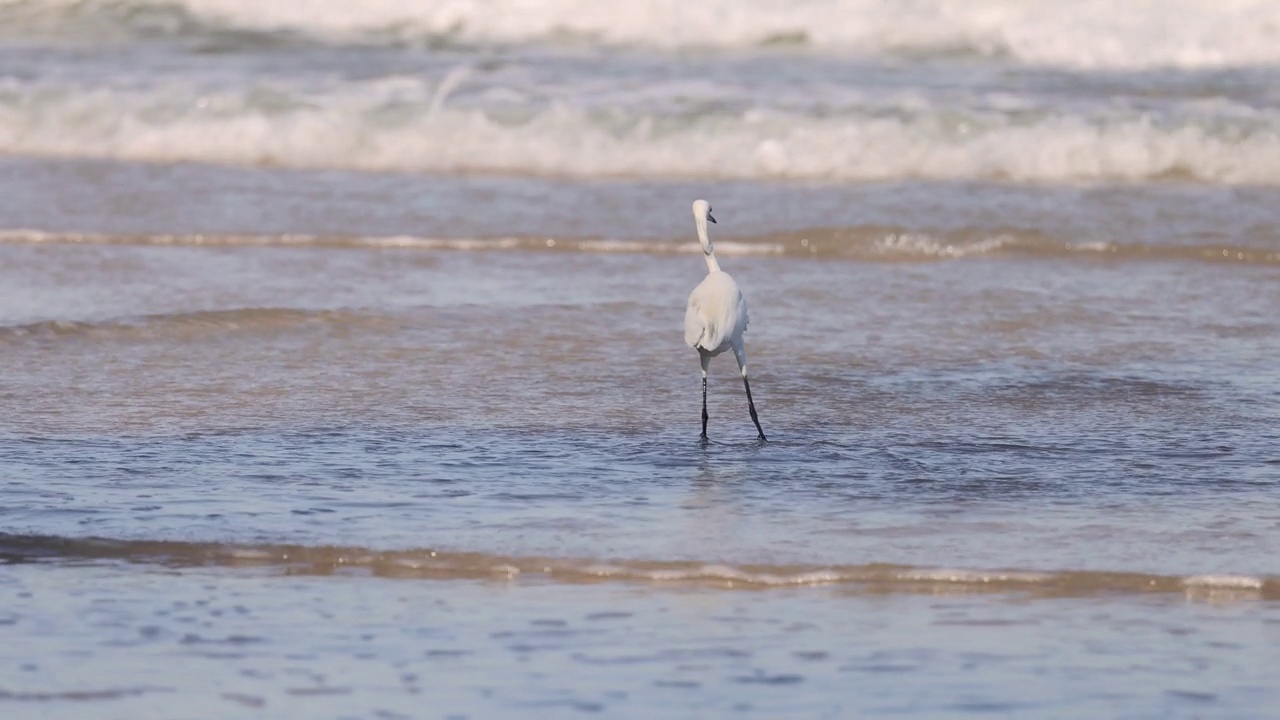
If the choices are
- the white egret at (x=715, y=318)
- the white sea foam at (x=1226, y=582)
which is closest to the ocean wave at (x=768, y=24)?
the white egret at (x=715, y=318)

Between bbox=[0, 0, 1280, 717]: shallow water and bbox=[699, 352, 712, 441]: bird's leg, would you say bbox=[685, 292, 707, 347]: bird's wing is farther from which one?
bbox=[0, 0, 1280, 717]: shallow water

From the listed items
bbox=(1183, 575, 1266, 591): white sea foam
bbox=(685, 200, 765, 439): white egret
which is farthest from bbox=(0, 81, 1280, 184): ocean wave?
bbox=(1183, 575, 1266, 591): white sea foam

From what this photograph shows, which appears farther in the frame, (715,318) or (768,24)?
(768,24)

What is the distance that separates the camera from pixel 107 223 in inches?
364

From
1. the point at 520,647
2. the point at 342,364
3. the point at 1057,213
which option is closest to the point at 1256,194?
the point at 1057,213

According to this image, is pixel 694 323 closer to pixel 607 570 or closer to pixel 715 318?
pixel 715 318

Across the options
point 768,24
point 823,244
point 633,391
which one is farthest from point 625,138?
point 633,391

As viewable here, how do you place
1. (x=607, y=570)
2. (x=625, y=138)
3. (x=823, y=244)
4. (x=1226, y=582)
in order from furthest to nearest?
(x=625, y=138) < (x=823, y=244) < (x=607, y=570) < (x=1226, y=582)

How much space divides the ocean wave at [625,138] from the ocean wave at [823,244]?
1.66m

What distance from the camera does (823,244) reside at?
8727mm

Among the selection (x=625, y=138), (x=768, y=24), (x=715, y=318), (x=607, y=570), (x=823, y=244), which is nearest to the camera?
(x=607, y=570)

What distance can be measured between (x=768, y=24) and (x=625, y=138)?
12.9 ft

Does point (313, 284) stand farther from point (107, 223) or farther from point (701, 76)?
point (701, 76)

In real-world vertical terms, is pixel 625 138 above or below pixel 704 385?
above
